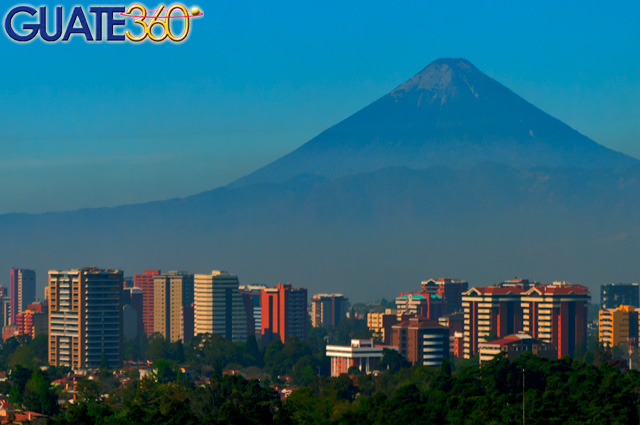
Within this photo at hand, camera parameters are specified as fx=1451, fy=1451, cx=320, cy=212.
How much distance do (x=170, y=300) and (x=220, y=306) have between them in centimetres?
1940

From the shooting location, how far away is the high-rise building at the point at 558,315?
435 ft

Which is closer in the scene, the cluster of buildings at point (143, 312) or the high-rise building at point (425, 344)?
the high-rise building at point (425, 344)

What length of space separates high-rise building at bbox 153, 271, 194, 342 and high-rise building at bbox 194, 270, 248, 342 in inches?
393

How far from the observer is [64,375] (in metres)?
111

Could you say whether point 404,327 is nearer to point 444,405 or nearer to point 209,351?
point 209,351

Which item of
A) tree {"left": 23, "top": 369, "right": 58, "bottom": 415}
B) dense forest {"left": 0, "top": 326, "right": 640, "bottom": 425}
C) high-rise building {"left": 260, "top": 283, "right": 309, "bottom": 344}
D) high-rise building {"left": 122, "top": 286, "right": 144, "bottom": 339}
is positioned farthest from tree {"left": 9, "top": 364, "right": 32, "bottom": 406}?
high-rise building {"left": 122, "top": 286, "right": 144, "bottom": 339}

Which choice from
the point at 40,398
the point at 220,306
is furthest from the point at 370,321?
the point at 40,398

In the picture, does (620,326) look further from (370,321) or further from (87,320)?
(87,320)

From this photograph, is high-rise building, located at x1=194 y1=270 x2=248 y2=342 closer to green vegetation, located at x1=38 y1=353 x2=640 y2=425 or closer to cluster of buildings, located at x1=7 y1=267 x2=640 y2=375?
cluster of buildings, located at x1=7 y1=267 x2=640 y2=375

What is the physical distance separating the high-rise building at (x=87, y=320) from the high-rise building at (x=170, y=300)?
149 ft

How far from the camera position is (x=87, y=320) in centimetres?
12888

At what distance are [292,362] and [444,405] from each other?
63.3 meters

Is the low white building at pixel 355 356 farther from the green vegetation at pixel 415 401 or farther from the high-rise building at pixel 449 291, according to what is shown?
the high-rise building at pixel 449 291

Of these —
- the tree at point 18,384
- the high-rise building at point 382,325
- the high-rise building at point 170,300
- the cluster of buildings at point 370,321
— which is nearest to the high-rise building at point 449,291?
the cluster of buildings at point 370,321
